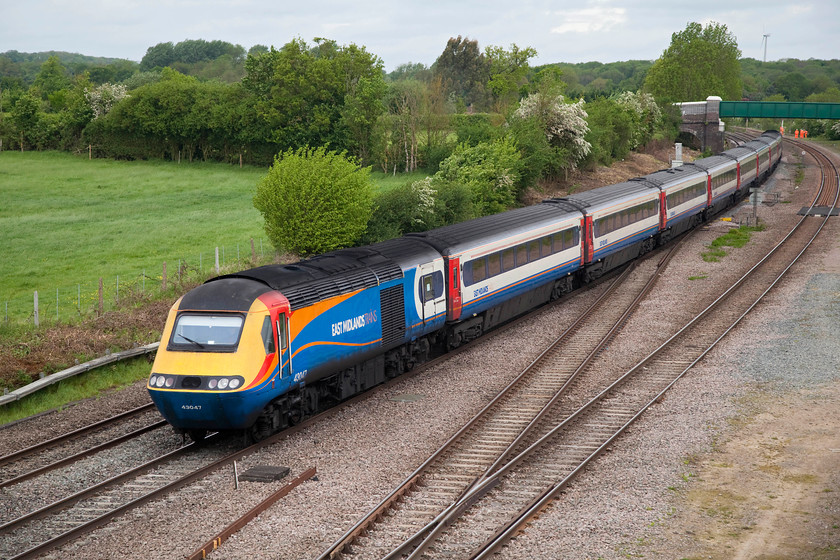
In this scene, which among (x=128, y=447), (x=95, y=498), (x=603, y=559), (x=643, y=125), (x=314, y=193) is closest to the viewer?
(x=603, y=559)

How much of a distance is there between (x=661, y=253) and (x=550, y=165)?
2274cm

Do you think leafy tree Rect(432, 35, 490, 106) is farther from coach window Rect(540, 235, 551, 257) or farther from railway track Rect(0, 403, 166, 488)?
railway track Rect(0, 403, 166, 488)

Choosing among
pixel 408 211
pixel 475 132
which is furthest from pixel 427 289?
pixel 475 132

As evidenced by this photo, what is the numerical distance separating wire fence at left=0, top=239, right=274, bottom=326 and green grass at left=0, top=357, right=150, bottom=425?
3.76 metres

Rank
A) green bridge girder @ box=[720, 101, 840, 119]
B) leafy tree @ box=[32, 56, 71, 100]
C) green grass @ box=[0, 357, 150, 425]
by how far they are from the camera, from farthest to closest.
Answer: leafy tree @ box=[32, 56, 71, 100], green bridge girder @ box=[720, 101, 840, 119], green grass @ box=[0, 357, 150, 425]

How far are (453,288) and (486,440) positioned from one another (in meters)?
6.61

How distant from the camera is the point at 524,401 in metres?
19.3

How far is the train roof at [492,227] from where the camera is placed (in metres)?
23.3

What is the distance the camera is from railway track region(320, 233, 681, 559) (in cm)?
1253

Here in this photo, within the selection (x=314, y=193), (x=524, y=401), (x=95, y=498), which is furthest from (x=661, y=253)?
(x=95, y=498)

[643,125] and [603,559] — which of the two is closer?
[603,559]

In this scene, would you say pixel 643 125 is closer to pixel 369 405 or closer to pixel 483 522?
pixel 369 405

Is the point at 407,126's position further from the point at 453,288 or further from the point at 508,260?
the point at 453,288

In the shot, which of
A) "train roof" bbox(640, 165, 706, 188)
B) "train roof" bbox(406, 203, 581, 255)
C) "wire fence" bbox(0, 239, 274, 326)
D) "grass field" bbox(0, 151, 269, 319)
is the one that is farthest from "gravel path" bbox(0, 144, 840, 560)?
"grass field" bbox(0, 151, 269, 319)
